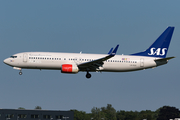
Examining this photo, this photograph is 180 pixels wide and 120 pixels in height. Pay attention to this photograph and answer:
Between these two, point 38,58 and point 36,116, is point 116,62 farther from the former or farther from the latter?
point 36,116

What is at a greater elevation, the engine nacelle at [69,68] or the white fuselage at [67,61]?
the white fuselage at [67,61]

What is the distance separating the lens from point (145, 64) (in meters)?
62.8

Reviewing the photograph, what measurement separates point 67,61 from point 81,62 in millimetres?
2374

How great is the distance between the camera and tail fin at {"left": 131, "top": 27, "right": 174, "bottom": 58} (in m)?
65.3

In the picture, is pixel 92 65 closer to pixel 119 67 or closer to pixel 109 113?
pixel 119 67

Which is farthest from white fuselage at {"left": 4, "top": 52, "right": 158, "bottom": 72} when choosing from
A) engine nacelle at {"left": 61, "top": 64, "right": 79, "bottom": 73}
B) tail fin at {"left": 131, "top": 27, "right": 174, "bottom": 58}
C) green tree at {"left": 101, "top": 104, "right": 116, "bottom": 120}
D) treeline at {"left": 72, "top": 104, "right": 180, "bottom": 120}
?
green tree at {"left": 101, "top": 104, "right": 116, "bottom": 120}

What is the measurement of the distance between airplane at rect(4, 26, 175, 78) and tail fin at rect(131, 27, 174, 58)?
1486 millimetres

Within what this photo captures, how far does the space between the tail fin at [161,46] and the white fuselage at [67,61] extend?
2.68 m

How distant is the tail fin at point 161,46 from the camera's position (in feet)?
214

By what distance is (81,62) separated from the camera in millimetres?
60844

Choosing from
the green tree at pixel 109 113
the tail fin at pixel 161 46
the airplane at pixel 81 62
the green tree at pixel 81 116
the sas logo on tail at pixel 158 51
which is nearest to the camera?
the airplane at pixel 81 62

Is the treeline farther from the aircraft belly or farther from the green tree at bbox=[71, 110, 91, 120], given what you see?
the aircraft belly

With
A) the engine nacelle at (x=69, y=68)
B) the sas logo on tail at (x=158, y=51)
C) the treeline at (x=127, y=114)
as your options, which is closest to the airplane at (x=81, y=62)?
the engine nacelle at (x=69, y=68)

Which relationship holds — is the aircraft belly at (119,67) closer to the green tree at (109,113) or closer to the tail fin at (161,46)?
the tail fin at (161,46)
